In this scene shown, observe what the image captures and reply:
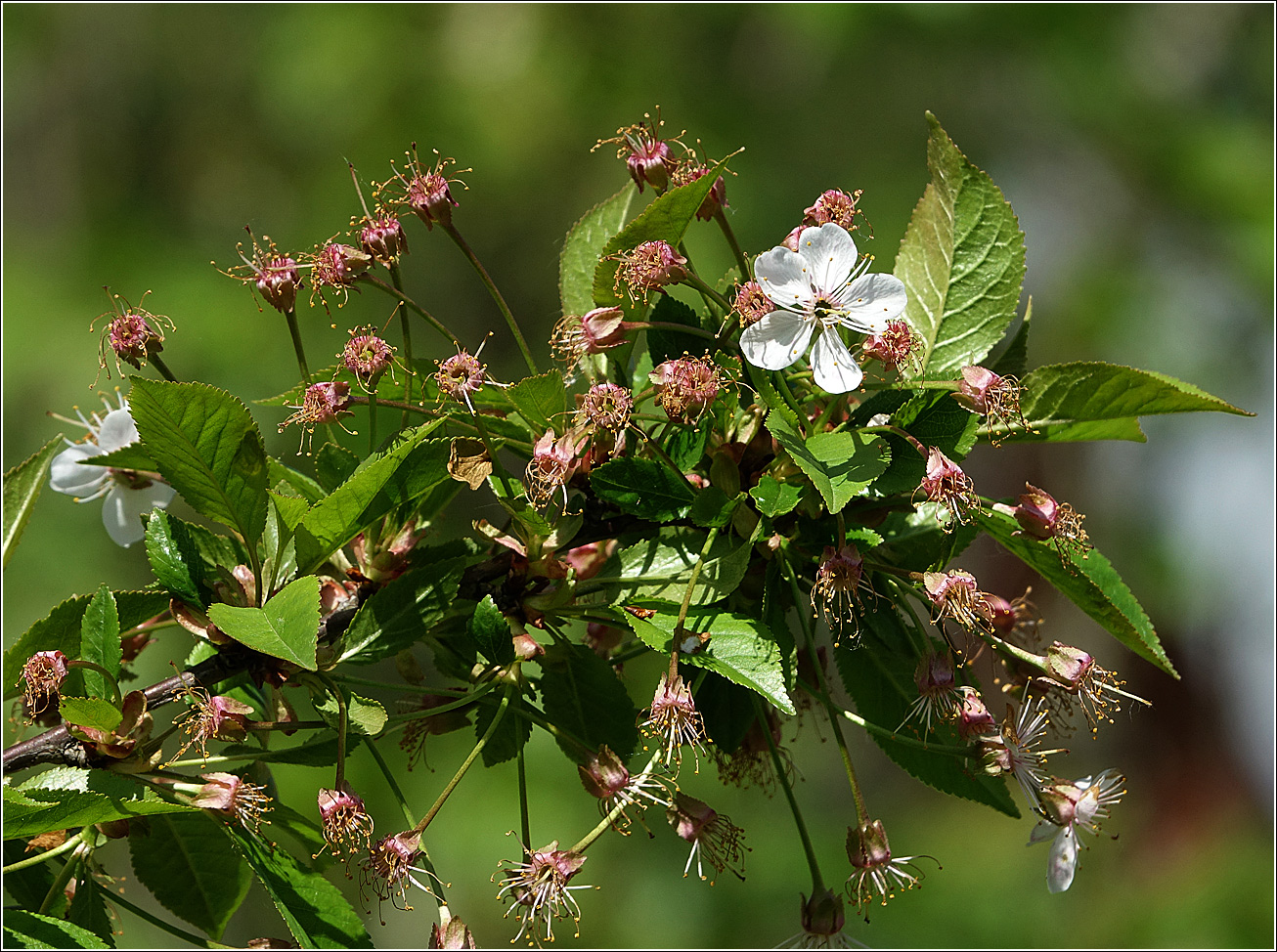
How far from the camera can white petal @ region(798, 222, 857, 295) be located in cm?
68

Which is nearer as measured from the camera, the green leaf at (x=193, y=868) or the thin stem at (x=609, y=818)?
the thin stem at (x=609, y=818)

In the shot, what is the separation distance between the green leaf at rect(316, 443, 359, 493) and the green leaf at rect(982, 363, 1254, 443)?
0.43m

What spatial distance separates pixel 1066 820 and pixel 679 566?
33 cm

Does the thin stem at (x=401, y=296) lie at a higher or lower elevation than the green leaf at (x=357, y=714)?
higher

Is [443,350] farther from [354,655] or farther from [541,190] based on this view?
[354,655]

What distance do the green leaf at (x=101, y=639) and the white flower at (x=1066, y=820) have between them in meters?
0.65

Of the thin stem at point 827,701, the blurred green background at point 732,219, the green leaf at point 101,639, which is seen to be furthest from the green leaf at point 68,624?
the blurred green background at point 732,219

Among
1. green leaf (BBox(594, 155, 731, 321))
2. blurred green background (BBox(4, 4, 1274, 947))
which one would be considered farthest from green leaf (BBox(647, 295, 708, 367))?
blurred green background (BBox(4, 4, 1274, 947))

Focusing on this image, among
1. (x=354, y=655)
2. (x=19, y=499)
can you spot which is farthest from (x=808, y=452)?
(x=19, y=499)

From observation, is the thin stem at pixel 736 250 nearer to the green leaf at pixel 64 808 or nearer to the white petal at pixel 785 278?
the white petal at pixel 785 278

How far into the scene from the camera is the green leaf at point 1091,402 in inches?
27.8

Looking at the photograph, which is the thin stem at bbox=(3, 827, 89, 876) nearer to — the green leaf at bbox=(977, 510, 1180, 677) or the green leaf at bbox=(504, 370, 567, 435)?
the green leaf at bbox=(504, 370, 567, 435)

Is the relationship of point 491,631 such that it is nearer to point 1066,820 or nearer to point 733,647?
point 733,647

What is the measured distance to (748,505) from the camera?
717 mm
